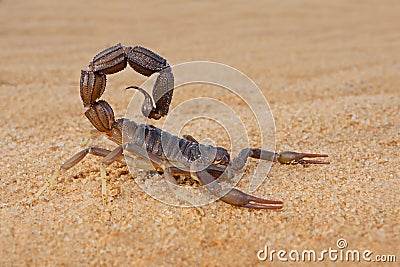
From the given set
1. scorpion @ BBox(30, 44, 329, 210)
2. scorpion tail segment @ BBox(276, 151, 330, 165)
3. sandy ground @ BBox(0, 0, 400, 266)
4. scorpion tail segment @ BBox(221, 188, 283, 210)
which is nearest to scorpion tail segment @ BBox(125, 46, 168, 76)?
scorpion @ BBox(30, 44, 329, 210)

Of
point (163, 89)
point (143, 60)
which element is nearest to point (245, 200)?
point (163, 89)

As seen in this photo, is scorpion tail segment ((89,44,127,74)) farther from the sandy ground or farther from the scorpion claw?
the sandy ground

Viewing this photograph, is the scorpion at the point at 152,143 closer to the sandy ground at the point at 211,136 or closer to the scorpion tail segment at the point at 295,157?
the scorpion tail segment at the point at 295,157

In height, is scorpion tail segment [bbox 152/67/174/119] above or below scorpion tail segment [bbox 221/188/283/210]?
above

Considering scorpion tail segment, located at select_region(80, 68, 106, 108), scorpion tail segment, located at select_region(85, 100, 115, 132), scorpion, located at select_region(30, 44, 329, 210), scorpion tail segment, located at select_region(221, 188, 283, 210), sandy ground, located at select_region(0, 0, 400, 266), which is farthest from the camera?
scorpion tail segment, located at select_region(85, 100, 115, 132)

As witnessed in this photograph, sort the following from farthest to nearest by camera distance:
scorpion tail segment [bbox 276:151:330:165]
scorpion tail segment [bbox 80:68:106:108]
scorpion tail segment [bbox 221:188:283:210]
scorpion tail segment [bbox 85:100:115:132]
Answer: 1. scorpion tail segment [bbox 276:151:330:165]
2. scorpion tail segment [bbox 85:100:115:132]
3. scorpion tail segment [bbox 80:68:106:108]
4. scorpion tail segment [bbox 221:188:283:210]

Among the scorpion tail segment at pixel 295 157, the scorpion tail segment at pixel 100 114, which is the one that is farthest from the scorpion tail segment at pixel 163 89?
the scorpion tail segment at pixel 295 157
